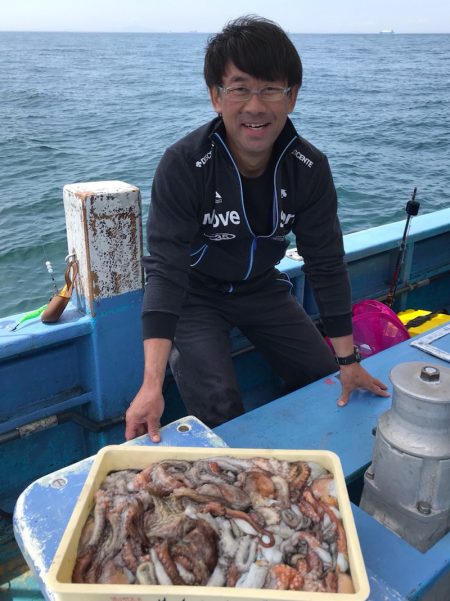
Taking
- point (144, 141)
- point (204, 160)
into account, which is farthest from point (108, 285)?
point (144, 141)

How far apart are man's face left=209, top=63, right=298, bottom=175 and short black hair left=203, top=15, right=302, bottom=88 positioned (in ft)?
0.10

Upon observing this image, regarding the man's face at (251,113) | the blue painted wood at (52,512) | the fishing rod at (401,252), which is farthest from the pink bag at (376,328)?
the blue painted wood at (52,512)

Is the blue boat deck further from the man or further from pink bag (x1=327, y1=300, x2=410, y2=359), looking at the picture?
pink bag (x1=327, y1=300, x2=410, y2=359)

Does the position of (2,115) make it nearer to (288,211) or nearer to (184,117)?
(184,117)

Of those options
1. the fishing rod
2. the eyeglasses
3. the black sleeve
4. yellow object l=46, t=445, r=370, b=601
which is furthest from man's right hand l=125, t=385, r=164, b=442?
the fishing rod

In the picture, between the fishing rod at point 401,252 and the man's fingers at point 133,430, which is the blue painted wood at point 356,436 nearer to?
the man's fingers at point 133,430

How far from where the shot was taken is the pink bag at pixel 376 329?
10.9ft

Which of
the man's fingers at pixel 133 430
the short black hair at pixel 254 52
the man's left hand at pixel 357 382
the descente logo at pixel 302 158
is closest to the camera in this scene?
the man's fingers at pixel 133 430

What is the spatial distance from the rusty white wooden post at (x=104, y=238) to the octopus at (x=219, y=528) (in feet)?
4.72

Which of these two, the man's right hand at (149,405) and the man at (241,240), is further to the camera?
the man at (241,240)

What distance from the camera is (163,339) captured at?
2.20 meters

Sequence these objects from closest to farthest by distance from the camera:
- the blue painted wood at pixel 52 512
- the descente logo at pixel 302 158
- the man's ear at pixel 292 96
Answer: the blue painted wood at pixel 52 512
the man's ear at pixel 292 96
the descente logo at pixel 302 158

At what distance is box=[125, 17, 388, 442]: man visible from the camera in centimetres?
226

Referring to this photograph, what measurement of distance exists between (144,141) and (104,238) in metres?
15.8
